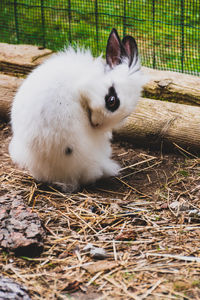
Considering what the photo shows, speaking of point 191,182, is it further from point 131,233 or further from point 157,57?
point 157,57

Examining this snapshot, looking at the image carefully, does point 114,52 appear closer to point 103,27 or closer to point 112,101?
point 112,101

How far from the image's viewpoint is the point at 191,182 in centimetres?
373

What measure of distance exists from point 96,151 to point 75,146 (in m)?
0.30

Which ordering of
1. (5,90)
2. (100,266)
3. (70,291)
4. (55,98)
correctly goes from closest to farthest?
(70,291)
(100,266)
(55,98)
(5,90)

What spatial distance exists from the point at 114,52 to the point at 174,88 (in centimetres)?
130

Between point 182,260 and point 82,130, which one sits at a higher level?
point 82,130

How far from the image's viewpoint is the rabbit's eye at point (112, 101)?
3.28 metres

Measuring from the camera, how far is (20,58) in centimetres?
534

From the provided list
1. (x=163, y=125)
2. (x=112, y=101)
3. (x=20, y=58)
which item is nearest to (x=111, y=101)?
(x=112, y=101)

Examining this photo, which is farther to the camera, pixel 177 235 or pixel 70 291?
pixel 177 235

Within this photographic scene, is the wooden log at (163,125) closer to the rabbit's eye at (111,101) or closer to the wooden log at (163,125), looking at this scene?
the wooden log at (163,125)

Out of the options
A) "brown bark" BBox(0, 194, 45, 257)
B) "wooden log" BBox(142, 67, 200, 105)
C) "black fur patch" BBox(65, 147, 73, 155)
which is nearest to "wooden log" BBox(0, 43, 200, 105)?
"wooden log" BBox(142, 67, 200, 105)

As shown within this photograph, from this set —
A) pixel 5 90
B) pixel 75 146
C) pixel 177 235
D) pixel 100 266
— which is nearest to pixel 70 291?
pixel 100 266

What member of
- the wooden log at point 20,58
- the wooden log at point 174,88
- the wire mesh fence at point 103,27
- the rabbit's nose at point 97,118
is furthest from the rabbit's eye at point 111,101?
the wire mesh fence at point 103,27
